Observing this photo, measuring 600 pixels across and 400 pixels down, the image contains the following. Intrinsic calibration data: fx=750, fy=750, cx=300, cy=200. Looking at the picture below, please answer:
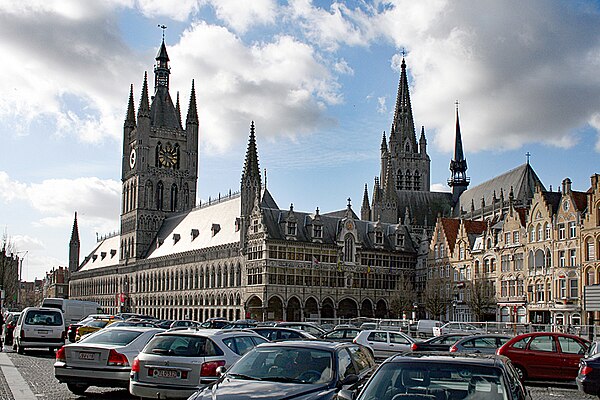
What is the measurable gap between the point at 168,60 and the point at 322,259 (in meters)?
60.2

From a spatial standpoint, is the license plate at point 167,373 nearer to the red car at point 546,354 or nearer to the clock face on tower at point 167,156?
the red car at point 546,354

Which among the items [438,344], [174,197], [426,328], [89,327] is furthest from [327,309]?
[438,344]

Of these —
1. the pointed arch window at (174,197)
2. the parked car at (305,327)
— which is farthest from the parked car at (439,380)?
the pointed arch window at (174,197)

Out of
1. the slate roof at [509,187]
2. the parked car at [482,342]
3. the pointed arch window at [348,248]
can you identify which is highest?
the slate roof at [509,187]

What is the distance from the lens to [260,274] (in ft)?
249

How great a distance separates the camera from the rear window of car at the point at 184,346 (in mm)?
14625

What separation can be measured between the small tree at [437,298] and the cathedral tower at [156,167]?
51.7 metres

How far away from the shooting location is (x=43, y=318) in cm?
3131

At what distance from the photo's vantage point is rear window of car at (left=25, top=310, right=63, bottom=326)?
102 ft

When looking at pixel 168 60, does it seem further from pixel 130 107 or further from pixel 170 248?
pixel 170 248

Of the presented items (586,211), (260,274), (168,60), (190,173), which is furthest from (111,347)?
(168,60)

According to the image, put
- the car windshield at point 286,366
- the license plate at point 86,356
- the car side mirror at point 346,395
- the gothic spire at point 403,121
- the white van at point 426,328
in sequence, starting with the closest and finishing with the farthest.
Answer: the car side mirror at point 346,395
the car windshield at point 286,366
the license plate at point 86,356
the white van at point 426,328
the gothic spire at point 403,121

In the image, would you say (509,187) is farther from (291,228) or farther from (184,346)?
(184,346)

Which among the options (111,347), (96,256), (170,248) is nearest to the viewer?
(111,347)
